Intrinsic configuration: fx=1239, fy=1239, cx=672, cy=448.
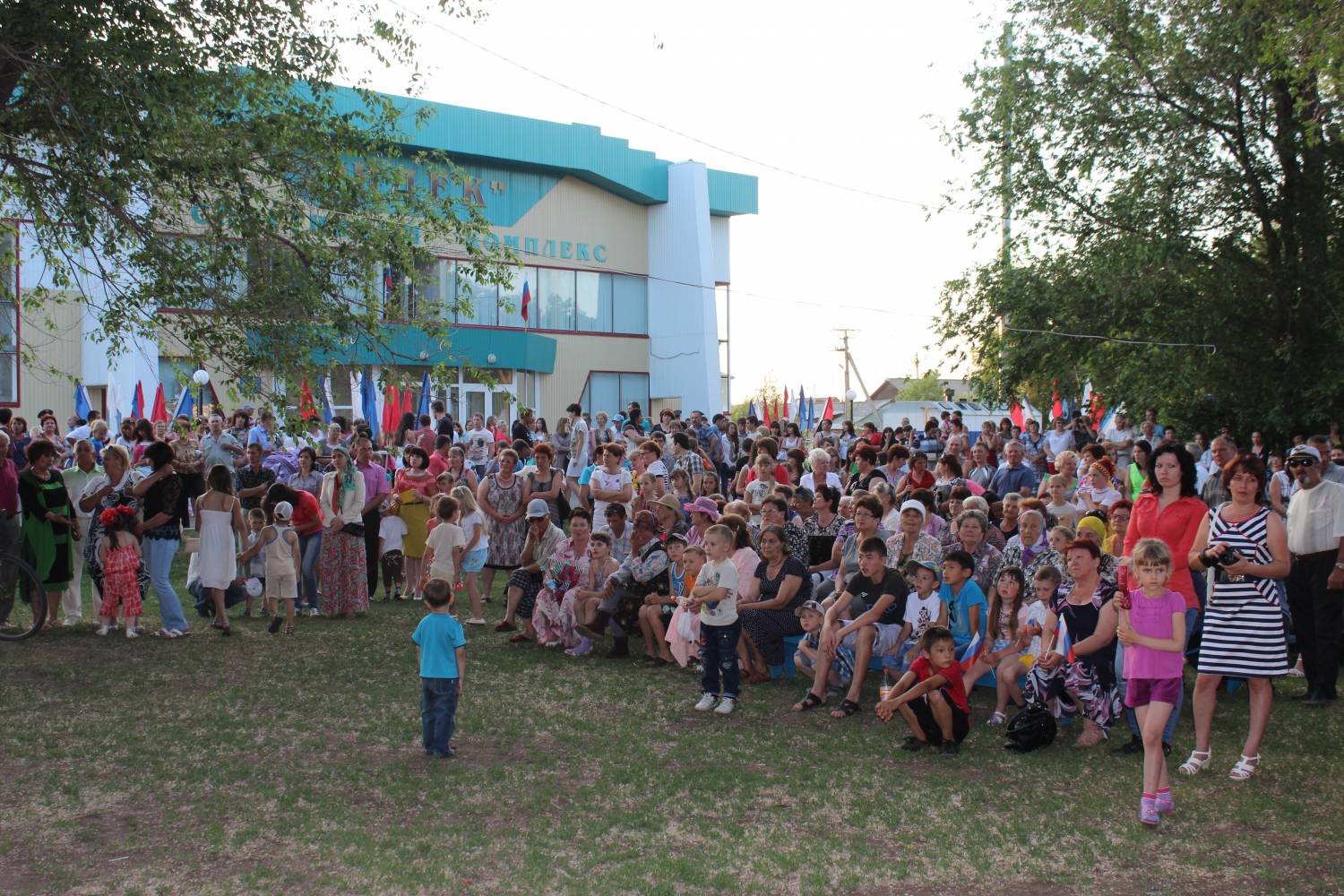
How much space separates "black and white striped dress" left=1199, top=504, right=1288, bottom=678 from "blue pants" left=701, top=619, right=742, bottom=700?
3.24 metres

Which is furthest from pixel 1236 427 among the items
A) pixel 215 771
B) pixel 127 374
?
pixel 127 374

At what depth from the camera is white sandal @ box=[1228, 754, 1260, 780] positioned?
22.5ft

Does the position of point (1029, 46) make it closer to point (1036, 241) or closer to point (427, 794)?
point (1036, 241)

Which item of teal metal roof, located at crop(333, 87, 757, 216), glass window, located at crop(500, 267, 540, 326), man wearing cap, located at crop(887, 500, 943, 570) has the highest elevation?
teal metal roof, located at crop(333, 87, 757, 216)

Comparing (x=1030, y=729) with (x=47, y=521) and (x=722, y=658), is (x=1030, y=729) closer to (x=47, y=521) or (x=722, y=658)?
(x=722, y=658)

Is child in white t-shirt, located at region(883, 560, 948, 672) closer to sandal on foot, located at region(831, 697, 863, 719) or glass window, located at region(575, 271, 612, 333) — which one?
sandal on foot, located at region(831, 697, 863, 719)

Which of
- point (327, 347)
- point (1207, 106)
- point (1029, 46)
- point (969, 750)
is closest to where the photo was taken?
point (969, 750)

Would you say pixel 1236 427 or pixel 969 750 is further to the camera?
pixel 1236 427

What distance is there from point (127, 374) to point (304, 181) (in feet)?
76.3

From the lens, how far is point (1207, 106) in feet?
64.0

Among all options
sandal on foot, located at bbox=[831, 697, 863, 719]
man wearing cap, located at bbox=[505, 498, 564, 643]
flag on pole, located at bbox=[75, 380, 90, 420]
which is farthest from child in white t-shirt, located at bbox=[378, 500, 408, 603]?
flag on pole, located at bbox=[75, 380, 90, 420]

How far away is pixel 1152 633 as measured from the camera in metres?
6.52

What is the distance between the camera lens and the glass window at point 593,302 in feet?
139

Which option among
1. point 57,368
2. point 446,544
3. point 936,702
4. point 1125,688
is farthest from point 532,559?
point 57,368
